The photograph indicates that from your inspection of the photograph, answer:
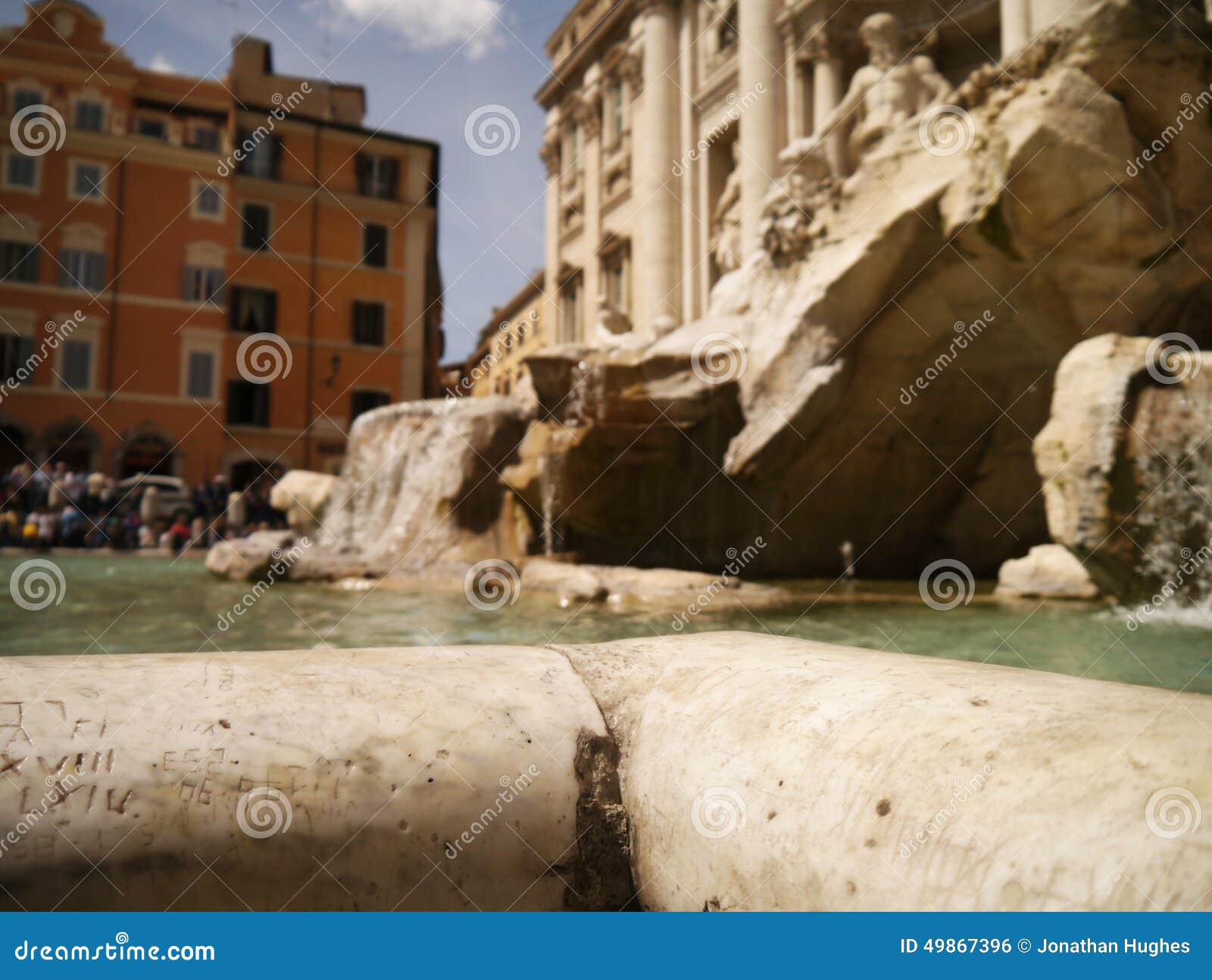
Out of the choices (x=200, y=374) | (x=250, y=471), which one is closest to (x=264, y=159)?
(x=200, y=374)

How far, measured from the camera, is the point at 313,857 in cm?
157

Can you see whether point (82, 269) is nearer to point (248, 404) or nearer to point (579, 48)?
point (248, 404)

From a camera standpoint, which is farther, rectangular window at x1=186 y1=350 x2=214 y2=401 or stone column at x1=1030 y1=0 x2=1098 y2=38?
rectangular window at x1=186 y1=350 x2=214 y2=401

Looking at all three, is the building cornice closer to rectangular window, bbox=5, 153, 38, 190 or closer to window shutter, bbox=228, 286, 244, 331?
window shutter, bbox=228, 286, 244, 331

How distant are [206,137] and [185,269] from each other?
15.2 ft

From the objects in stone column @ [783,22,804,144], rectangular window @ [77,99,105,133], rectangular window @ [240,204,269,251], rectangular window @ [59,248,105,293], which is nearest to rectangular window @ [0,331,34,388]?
rectangular window @ [59,248,105,293]

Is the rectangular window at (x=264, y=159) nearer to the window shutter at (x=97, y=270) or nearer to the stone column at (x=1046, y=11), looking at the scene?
the window shutter at (x=97, y=270)

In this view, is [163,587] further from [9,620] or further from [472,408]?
[472,408]

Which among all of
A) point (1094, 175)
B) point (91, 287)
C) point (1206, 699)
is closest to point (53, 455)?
point (91, 287)

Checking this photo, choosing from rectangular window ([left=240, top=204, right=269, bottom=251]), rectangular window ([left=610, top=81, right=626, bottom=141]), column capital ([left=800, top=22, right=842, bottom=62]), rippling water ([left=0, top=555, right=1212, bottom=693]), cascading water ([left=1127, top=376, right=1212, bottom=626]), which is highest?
rectangular window ([left=610, top=81, right=626, bottom=141])

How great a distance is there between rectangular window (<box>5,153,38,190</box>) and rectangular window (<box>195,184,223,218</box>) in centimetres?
426

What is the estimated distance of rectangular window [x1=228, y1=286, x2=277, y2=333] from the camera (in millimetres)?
26406

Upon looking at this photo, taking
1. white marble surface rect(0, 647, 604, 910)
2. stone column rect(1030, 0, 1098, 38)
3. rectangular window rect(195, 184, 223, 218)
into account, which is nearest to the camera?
white marble surface rect(0, 647, 604, 910)

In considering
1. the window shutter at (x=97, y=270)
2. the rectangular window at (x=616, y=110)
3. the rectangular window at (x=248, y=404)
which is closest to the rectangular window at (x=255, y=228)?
the window shutter at (x=97, y=270)
